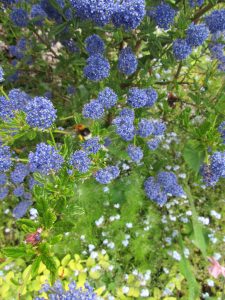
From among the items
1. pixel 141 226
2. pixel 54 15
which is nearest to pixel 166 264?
pixel 141 226

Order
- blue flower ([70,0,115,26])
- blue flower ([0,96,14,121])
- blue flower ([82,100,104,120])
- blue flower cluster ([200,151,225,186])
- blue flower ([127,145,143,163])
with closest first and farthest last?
1. blue flower ([70,0,115,26])
2. blue flower ([0,96,14,121])
3. blue flower ([82,100,104,120])
4. blue flower cluster ([200,151,225,186])
5. blue flower ([127,145,143,163])

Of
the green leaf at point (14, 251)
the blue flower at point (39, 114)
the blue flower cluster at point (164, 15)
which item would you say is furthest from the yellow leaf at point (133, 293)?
the blue flower cluster at point (164, 15)

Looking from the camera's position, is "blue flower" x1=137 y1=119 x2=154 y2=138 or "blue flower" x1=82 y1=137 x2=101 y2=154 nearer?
"blue flower" x1=82 y1=137 x2=101 y2=154

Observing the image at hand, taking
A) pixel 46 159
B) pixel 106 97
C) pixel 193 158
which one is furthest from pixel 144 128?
pixel 46 159

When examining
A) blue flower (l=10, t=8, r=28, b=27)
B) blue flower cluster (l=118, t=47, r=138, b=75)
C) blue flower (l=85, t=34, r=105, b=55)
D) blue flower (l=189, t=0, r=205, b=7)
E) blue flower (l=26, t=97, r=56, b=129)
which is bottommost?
blue flower (l=26, t=97, r=56, b=129)

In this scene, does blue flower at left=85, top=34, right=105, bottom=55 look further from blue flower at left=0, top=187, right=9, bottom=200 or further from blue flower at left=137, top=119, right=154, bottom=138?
blue flower at left=0, top=187, right=9, bottom=200

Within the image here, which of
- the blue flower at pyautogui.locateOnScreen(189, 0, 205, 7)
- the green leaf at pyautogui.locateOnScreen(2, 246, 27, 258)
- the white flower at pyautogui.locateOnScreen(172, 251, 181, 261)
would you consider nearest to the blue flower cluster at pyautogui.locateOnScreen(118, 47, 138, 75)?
the blue flower at pyautogui.locateOnScreen(189, 0, 205, 7)
